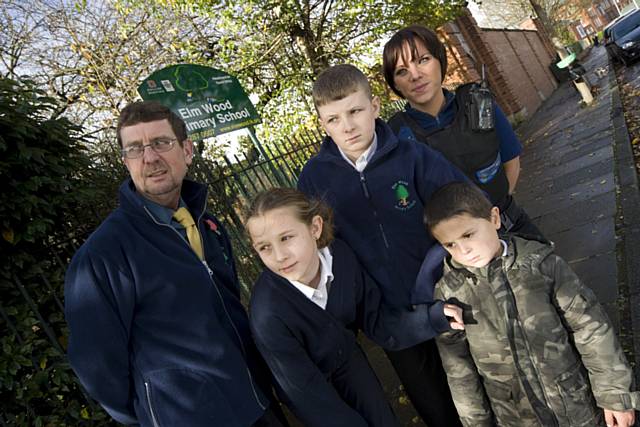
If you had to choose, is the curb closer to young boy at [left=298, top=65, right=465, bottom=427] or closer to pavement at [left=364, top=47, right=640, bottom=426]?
pavement at [left=364, top=47, right=640, bottom=426]

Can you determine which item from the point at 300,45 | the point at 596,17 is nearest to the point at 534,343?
the point at 300,45

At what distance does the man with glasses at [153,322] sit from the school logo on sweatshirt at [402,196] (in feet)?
3.01

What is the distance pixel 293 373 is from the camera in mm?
1787

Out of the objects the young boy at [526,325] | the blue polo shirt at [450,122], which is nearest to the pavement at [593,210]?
the young boy at [526,325]

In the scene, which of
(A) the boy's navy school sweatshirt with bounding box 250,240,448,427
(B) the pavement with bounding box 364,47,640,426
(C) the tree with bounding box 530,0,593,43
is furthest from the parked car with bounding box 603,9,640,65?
(A) the boy's navy school sweatshirt with bounding box 250,240,448,427

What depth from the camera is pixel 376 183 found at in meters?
2.04

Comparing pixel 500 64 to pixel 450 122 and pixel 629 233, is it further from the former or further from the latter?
pixel 450 122

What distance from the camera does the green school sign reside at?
5051mm

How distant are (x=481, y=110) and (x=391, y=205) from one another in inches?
30.2

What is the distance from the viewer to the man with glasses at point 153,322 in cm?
168

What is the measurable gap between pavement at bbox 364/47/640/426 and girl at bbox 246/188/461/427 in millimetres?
1187

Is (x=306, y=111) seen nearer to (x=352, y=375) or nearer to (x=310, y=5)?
(x=310, y=5)

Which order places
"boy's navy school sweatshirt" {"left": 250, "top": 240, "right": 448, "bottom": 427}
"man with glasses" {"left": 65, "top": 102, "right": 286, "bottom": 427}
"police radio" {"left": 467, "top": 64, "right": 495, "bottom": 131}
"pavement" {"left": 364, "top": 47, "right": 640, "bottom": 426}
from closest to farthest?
1. "man with glasses" {"left": 65, "top": 102, "right": 286, "bottom": 427}
2. "boy's navy school sweatshirt" {"left": 250, "top": 240, "right": 448, "bottom": 427}
3. "police radio" {"left": 467, "top": 64, "right": 495, "bottom": 131}
4. "pavement" {"left": 364, "top": 47, "right": 640, "bottom": 426}

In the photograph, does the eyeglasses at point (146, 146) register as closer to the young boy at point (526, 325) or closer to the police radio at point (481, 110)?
the young boy at point (526, 325)
